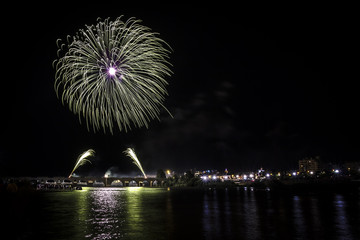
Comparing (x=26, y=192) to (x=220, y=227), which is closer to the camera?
(x=220, y=227)

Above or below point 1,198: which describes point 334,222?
below

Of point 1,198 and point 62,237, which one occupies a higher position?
point 1,198

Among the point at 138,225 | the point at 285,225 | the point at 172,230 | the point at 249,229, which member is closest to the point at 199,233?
the point at 172,230

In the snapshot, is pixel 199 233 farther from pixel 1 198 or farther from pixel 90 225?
pixel 1 198

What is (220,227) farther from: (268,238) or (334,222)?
(334,222)

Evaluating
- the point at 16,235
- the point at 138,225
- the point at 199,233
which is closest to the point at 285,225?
the point at 199,233

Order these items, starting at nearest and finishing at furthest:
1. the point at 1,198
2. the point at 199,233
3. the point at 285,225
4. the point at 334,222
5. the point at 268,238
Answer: the point at 268,238 < the point at 199,233 < the point at 285,225 < the point at 334,222 < the point at 1,198

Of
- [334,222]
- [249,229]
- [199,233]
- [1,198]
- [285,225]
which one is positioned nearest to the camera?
[199,233]

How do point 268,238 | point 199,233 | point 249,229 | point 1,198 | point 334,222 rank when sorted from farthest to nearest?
point 1,198, point 334,222, point 249,229, point 199,233, point 268,238

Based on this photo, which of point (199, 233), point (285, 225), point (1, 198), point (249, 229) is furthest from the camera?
point (1, 198)
